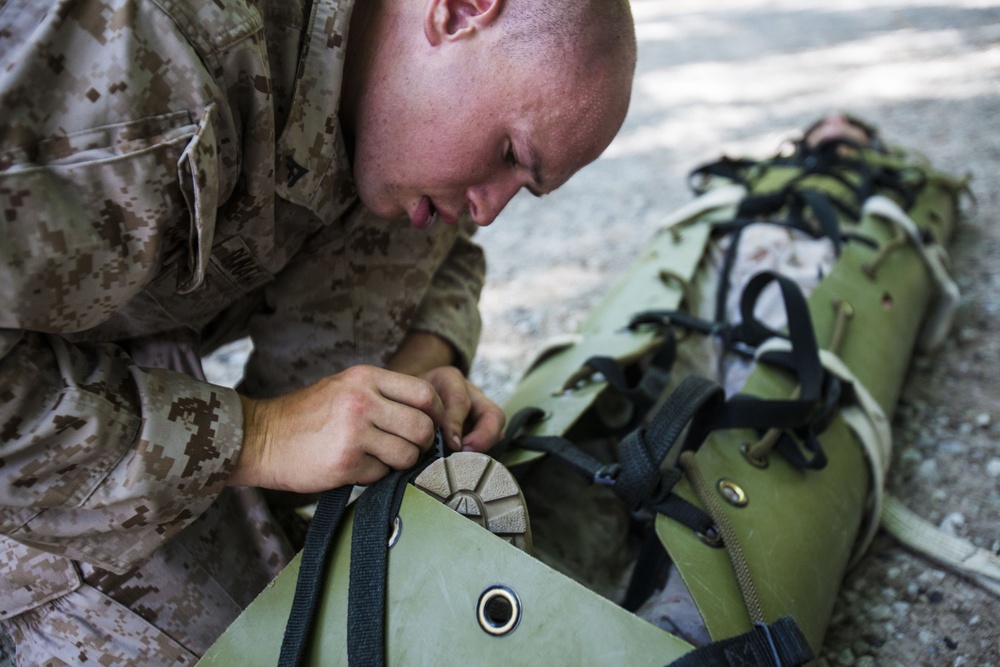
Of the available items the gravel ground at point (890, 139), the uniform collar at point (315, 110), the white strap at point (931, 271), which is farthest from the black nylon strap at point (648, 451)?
the white strap at point (931, 271)

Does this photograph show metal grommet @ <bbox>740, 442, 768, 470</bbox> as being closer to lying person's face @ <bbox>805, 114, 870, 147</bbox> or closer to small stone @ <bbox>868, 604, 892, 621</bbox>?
small stone @ <bbox>868, 604, 892, 621</bbox>

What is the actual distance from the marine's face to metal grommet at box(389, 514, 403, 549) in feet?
1.67

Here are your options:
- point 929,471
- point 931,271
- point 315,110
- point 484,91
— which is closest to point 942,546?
point 929,471

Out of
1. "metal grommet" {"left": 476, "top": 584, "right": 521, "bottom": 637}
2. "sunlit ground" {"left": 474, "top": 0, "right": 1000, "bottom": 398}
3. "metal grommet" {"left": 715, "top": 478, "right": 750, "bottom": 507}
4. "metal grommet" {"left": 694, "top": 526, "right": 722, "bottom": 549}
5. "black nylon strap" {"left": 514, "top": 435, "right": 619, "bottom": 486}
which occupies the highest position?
"metal grommet" {"left": 476, "top": 584, "right": 521, "bottom": 637}

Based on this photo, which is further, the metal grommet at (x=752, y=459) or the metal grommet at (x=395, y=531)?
the metal grommet at (x=752, y=459)

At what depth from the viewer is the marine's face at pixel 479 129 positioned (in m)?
1.18

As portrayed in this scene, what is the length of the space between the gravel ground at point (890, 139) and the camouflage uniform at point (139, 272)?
107 cm

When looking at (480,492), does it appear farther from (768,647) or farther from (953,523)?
(953,523)

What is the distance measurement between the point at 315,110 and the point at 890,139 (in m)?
3.29

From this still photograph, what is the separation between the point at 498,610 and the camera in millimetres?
1040

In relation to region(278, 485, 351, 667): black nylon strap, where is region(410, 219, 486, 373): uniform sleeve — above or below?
below

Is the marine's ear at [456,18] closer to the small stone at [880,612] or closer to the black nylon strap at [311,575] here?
the black nylon strap at [311,575]

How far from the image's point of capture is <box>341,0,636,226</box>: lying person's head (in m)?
1.17

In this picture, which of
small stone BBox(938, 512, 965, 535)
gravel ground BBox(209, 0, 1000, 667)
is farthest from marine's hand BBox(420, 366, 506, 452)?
small stone BBox(938, 512, 965, 535)
